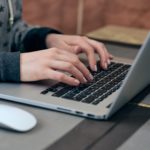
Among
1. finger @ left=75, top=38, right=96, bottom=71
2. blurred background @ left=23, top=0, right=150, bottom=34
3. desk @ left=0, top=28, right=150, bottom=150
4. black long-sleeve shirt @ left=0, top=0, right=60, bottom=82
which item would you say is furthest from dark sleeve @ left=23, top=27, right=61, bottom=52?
blurred background @ left=23, top=0, right=150, bottom=34

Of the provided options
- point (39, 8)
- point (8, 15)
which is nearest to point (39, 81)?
point (8, 15)

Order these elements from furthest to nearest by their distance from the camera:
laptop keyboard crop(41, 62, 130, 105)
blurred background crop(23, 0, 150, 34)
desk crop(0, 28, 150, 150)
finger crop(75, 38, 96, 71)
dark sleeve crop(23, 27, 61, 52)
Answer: blurred background crop(23, 0, 150, 34)
dark sleeve crop(23, 27, 61, 52)
finger crop(75, 38, 96, 71)
laptop keyboard crop(41, 62, 130, 105)
desk crop(0, 28, 150, 150)

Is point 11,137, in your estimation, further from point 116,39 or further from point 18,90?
point 116,39

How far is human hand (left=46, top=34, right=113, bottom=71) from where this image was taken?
3.85 ft

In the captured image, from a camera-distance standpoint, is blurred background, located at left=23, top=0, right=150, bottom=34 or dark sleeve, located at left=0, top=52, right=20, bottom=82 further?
blurred background, located at left=23, top=0, right=150, bottom=34

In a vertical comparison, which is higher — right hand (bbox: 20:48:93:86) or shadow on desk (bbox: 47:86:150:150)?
right hand (bbox: 20:48:93:86)

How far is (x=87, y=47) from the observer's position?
119 centimetres

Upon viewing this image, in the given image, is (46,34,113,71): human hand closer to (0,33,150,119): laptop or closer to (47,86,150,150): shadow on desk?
(0,33,150,119): laptop

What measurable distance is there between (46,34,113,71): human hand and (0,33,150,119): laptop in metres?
0.09

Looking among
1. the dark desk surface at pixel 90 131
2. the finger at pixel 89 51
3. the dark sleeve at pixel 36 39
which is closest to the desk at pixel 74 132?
the dark desk surface at pixel 90 131

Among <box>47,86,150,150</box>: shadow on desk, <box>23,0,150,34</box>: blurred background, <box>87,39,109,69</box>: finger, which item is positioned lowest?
<box>23,0,150,34</box>: blurred background

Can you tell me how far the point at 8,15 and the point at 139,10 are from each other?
39.8 inches

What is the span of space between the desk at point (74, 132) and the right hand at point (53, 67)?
103 mm

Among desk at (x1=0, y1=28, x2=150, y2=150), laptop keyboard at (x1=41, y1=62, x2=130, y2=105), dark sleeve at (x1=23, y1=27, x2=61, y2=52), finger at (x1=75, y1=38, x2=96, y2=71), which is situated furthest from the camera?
dark sleeve at (x1=23, y1=27, x2=61, y2=52)
